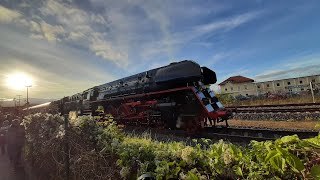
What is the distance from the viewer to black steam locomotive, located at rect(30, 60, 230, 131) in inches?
485

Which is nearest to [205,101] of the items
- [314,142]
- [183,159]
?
[183,159]

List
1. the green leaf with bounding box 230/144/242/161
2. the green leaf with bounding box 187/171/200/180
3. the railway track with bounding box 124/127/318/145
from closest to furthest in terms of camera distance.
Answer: the green leaf with bounding box 187/171/200/180 < the green leaf with bounding box 230/144/242/161 < the railway track with bounding box 124/127/318/145

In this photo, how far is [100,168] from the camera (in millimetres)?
4500

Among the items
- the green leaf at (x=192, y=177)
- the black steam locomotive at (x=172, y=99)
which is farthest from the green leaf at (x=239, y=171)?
the black steam locomotive at (x=172, y=99)

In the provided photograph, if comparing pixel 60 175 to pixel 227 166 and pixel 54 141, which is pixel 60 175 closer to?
pixel 54 141

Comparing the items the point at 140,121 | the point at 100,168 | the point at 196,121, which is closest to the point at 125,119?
the point at 140,121

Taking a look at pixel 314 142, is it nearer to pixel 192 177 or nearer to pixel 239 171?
pixel 239 171

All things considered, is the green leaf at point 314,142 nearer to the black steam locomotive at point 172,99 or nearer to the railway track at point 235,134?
the railway track at point 235,134

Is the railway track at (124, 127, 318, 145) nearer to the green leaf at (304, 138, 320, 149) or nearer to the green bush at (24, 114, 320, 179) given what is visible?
the green bush at (24, 114, 320, 179)

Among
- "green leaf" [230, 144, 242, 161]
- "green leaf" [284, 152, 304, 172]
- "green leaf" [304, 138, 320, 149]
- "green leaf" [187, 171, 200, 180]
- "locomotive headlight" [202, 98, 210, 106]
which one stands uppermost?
"locomotive headlight" [202, 98, 210, 106]

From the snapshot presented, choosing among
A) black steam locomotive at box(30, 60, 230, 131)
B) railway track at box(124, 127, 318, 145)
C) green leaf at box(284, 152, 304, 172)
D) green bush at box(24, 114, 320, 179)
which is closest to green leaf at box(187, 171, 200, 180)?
green bush at box(24, 114, 320, 179)

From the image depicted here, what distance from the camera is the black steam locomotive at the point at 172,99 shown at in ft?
40.4

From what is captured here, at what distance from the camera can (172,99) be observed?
44.7 ft

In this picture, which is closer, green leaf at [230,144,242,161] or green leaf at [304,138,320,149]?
Result: green leaf at [304,138,320,149]
